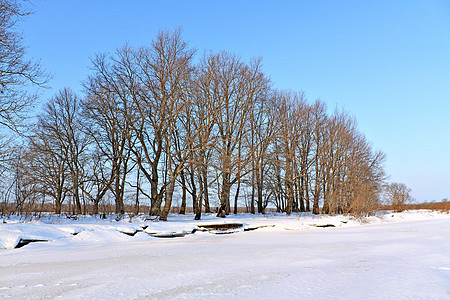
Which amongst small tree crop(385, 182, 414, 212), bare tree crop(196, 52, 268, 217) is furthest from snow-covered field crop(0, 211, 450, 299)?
small tree crop(385, 182, 414, 212)

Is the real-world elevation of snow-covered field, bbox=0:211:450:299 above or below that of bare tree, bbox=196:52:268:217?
below

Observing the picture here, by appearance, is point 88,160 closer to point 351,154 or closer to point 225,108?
point 225,108

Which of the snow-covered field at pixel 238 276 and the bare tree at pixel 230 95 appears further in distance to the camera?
the bare tree at pixel 230 95

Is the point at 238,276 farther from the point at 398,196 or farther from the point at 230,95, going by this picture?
the point at 398,196

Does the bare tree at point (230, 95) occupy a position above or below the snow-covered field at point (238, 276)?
above

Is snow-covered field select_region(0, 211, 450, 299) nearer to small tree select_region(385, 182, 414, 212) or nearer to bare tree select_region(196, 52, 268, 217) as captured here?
bare tree select_region(196, 52, 268, 217)

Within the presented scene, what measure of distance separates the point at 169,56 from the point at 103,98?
17.9 ft

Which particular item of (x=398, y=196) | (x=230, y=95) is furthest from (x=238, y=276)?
(x=398, y=196)

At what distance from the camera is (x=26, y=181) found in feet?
82.9

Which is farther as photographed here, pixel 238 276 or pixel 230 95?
pixel 230 95

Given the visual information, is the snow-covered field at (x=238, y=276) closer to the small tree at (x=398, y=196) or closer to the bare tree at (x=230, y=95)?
the bare tree at (x=230, y=95)

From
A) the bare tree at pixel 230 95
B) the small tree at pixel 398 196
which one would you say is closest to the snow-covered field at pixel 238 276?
the bare tree at pixel 230 95

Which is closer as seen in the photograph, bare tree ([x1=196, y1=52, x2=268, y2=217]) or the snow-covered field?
the snow-covered field

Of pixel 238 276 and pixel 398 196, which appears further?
pixel 398 196
